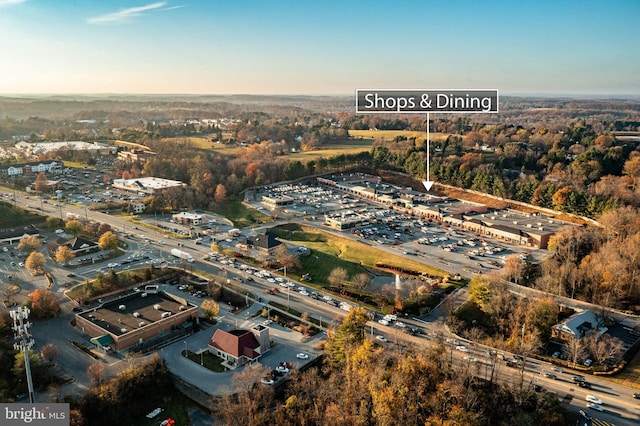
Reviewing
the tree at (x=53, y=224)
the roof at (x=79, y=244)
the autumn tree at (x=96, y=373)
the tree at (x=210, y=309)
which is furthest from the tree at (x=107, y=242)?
the autumn tree at (x=96, y=373)

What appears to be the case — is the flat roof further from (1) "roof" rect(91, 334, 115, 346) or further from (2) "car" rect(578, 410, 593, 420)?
(2) "car" rect(578, 410, 593, 420)

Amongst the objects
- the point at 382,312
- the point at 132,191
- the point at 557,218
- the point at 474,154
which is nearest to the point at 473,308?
the point at 382,312

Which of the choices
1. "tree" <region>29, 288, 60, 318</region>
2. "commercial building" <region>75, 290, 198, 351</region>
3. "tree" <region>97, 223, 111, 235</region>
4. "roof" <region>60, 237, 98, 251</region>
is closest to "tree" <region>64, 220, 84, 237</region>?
"tree" <region>97, 223, 111, 235</region>

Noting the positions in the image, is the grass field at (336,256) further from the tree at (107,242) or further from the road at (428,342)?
the tree at (107,242)

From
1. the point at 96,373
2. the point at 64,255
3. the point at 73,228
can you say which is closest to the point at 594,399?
the point at 96,373

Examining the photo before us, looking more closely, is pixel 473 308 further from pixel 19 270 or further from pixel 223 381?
pixel 19 270
